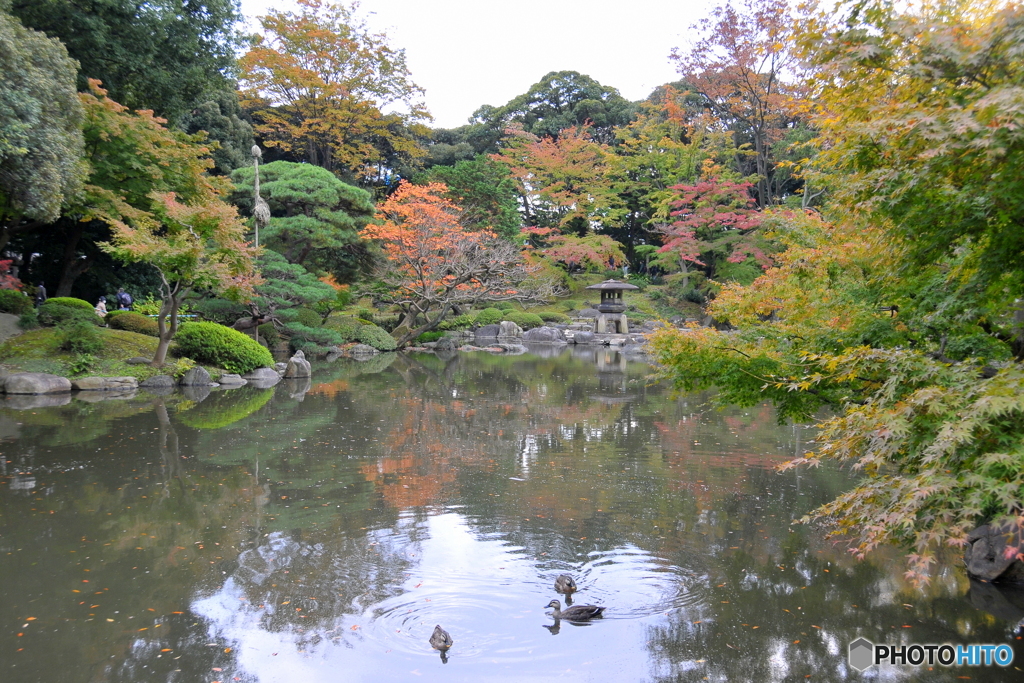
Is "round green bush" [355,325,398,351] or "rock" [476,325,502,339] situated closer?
"round green bush" [355,325,398,351]

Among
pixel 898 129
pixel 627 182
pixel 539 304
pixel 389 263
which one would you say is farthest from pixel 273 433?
pixel 627 182

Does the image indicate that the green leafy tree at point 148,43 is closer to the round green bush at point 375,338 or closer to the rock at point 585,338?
the round green bush at point 375,338

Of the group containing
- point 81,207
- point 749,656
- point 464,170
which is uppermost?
point 464,170

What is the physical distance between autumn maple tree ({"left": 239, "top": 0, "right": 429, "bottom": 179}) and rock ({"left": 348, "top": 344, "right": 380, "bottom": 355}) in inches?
386

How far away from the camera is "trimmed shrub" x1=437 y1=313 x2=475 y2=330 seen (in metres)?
24.3

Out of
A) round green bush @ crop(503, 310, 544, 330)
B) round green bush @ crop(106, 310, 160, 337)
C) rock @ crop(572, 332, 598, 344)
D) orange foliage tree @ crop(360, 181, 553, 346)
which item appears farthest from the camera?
round green bush @ crop(503, 310, 544, 330)

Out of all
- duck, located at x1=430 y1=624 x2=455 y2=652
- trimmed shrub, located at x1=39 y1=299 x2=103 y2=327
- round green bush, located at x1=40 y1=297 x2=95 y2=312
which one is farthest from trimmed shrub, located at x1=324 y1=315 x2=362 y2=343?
duck, located at x1=430 y1=624 x2=455 y2=652

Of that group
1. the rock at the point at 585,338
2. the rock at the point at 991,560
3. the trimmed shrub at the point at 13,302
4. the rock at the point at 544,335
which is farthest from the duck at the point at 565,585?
the rock at the point at 544,335

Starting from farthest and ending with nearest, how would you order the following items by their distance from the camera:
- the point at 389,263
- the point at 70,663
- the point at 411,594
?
1. the point at 389,263
2. the point at 411,594
3. the point at 70,663

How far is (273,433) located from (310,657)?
19.4ft

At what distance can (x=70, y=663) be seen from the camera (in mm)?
3387

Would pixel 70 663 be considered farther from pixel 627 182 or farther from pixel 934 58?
pixel 627 182

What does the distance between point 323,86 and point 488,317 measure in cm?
1126

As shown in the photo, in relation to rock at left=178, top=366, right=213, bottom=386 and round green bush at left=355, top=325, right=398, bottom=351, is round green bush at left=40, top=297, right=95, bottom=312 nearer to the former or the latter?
rock at left=178, top=366, right=213, bottom=386
